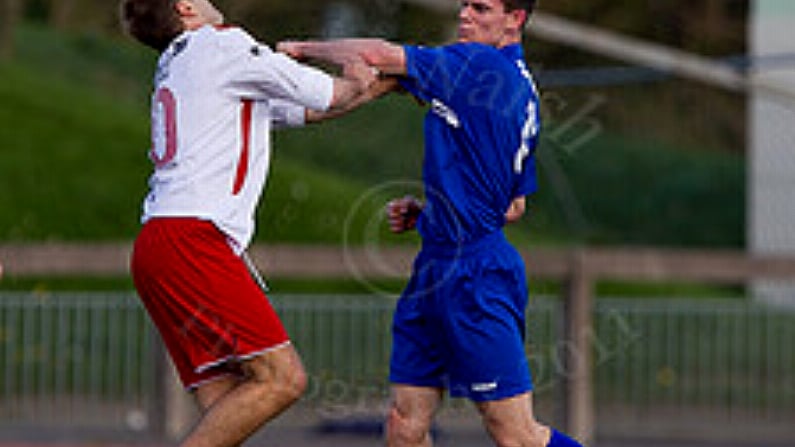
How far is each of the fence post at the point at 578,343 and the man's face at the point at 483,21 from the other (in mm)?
5547

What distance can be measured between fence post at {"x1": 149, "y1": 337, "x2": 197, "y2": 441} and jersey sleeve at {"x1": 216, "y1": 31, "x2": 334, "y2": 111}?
6028 millimetres

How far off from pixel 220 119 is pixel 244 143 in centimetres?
12

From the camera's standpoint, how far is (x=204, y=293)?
5.82m

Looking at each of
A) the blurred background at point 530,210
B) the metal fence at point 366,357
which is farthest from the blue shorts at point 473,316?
the metal fence at point 366,357

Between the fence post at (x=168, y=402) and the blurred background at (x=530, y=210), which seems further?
the blurred background at (x=530, y=210)

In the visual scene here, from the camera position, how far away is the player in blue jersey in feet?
20.3

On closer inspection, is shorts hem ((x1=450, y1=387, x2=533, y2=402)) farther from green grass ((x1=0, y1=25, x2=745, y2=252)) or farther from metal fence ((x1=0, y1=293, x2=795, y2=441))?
green grass ((x1=0, y1=25, x2=745, y2=252))

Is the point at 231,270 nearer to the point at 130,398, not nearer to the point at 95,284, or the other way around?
the point at 130,398

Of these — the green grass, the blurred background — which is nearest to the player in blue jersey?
the blurred background

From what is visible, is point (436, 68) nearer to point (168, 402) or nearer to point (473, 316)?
point (473, 316)

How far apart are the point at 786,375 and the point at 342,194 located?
229 inches

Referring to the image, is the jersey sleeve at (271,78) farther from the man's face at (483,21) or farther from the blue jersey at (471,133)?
the man's face at (483,21)

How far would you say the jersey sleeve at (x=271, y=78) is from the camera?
586 cm

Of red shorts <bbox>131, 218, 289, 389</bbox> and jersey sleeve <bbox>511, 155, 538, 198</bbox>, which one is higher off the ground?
jersey sleeve <bbox>511, 155, 538, 198</bbox>
